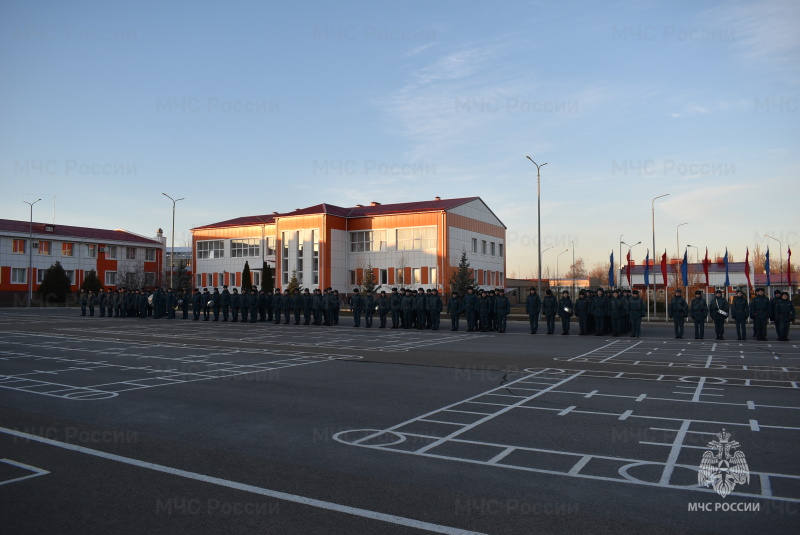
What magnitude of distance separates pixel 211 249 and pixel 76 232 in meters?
19.2

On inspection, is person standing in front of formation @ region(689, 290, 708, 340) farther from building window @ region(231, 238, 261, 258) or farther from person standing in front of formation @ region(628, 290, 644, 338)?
building window @ region(231, 238, 261, 258)

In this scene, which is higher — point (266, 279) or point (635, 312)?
point (266, 279)

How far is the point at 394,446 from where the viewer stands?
709 centimetres

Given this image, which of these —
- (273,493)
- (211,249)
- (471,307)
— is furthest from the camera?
(211,249)

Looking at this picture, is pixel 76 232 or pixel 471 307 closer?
pixel 471 307

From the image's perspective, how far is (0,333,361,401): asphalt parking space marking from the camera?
1152cm

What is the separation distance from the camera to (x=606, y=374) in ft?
42.9

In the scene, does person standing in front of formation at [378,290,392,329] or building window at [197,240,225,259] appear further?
building window at [197,240,225,259]

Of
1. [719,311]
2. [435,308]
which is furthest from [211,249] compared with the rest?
[719,311]

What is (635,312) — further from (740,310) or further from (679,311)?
(740,310)

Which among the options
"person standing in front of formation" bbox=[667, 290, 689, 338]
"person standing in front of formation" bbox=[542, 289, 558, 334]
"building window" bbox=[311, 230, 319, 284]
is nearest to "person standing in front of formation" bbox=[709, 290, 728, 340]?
"person standing in front of formation" bbox=[667, 290, 689, 338]

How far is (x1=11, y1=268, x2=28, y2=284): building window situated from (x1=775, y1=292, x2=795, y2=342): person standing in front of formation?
73632 millimetres

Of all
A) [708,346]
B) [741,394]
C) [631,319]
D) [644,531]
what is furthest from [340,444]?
[631,319]

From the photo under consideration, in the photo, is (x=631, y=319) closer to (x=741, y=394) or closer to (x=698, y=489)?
(x=741, y=394)
